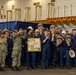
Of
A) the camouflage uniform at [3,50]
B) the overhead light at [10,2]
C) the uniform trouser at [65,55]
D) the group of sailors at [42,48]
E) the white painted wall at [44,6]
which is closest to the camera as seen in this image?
the camouflage uniform at [3,50]

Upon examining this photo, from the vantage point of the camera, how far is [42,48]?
12516mm

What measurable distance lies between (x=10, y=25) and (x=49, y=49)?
3.19 m

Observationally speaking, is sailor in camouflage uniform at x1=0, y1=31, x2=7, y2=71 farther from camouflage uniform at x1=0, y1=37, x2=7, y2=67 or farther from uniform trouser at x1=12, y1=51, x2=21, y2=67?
uniform trouser at x1=12, y1=51, x2=21, y2=67

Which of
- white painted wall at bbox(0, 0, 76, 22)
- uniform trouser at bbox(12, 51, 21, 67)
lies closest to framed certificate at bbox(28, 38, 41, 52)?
uniform trouser at bbox(12, 51, 21, 67)

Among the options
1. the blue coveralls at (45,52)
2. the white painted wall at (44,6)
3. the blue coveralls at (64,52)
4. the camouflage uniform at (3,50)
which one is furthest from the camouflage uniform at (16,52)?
the white painted wall at (44,6)

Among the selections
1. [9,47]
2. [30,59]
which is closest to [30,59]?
[30,59]

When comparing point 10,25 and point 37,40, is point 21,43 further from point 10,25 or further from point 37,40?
point 10,25

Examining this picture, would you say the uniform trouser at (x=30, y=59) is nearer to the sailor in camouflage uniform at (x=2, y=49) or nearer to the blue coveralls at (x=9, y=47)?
the blue coveralls at (x=9, y=47)

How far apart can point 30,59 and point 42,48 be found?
0.74 metres

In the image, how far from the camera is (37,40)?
12477 mm

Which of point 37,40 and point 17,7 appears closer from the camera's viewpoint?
point 37,40

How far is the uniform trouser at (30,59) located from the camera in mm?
12321

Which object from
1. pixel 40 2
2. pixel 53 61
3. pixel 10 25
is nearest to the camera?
pixel 53 61

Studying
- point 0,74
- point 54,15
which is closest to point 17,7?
point 54,15
